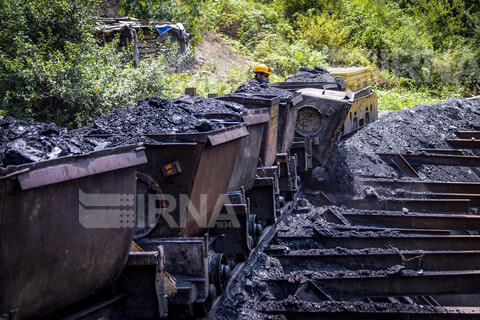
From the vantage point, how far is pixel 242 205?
606 cm

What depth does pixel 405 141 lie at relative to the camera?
14.3 m

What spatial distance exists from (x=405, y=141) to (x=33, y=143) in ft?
40.3

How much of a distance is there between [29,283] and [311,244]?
17.4 feet

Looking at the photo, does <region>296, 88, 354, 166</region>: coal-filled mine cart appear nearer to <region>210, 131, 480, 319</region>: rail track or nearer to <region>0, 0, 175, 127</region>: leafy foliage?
<region>210, 131, 480, 319</region>: rail track

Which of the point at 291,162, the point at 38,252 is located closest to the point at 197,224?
the point at 38,252

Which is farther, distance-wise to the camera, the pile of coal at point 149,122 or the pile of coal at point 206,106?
the pile of coal at point 206,106

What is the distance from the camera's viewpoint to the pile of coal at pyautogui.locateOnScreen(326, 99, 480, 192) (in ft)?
38.0

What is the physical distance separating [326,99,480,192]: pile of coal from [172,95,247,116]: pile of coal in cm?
488

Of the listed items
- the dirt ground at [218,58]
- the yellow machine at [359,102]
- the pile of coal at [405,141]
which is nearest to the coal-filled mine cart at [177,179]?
the pile of coal at [405,141]

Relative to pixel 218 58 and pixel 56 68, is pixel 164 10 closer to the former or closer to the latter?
pixel 218 58

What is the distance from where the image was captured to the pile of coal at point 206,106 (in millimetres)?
6234

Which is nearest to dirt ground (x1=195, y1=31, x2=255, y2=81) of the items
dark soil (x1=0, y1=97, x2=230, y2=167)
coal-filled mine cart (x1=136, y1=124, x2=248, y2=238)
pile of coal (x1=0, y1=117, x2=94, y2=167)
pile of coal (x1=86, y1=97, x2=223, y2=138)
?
dark soil (x1=0, y1=97, x2=230, y2=167)

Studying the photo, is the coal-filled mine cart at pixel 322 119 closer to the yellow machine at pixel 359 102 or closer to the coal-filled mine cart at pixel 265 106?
the yellow machine at pixel 359 102

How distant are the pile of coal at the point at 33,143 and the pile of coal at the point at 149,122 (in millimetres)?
758
